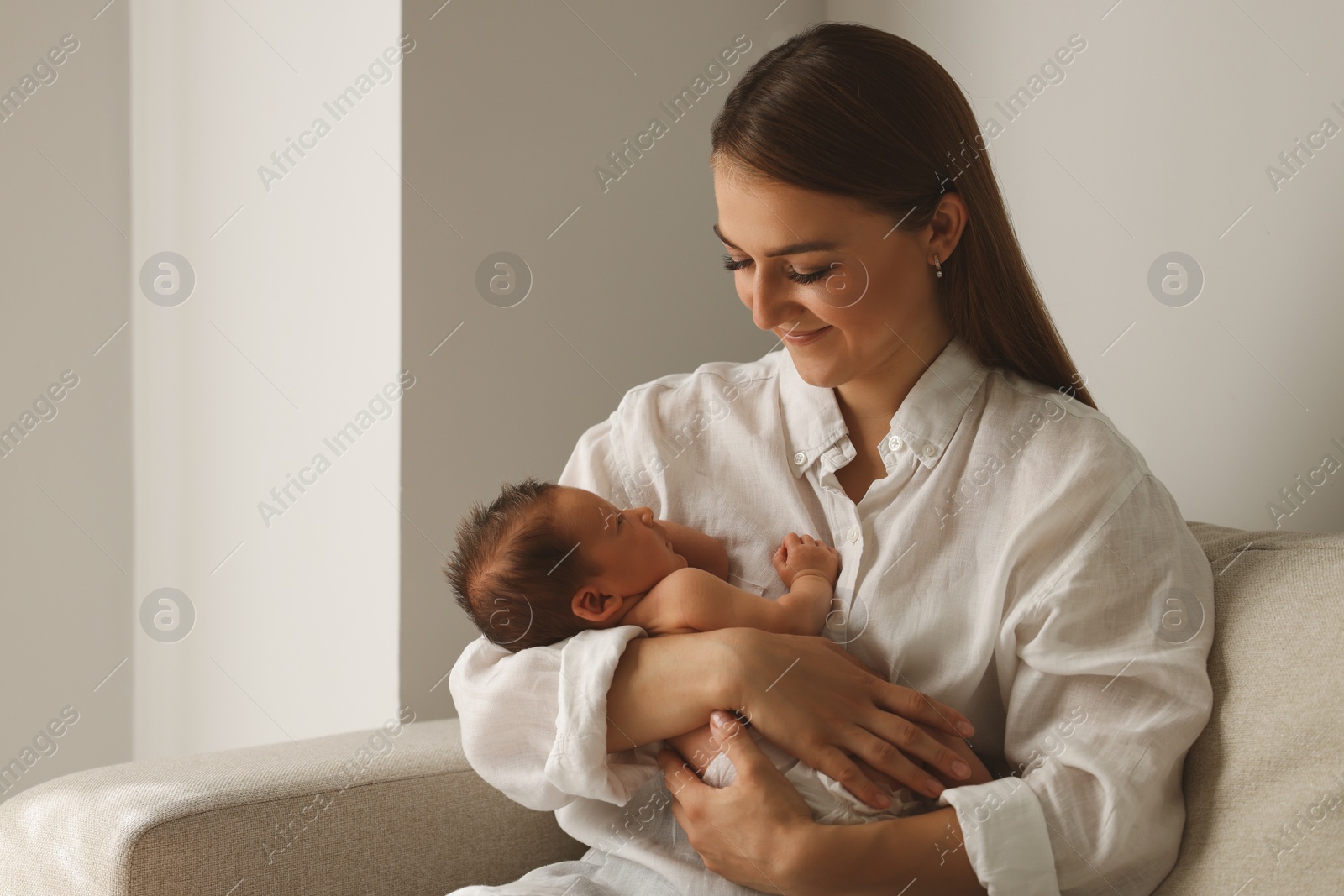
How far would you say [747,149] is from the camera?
143cm

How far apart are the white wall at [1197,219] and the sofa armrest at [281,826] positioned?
126 centimetres

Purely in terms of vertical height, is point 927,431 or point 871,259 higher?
point 871,259

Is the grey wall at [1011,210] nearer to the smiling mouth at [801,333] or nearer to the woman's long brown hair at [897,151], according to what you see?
the woman's long brown hair at [897,151]

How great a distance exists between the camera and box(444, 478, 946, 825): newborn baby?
142 cm

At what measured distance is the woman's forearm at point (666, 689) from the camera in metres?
1.34

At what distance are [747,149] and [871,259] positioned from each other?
0.22 metres

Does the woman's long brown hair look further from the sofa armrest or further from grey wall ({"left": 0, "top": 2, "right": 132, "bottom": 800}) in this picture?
grey wall ({"left": 0, "top": 2, "right": 132, "bottom": 800})

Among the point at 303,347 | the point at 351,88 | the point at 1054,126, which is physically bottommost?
the point at 1054,126

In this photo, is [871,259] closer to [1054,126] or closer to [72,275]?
[1054,126]

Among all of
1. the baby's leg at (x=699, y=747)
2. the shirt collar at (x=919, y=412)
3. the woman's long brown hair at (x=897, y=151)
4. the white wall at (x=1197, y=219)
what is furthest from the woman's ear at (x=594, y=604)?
the white wall at (x=1197, y=219)

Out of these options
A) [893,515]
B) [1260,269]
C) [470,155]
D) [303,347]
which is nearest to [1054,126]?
[1260,269]

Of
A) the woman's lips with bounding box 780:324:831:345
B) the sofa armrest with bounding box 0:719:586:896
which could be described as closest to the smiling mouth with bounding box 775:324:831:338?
the woman's lips with bounding box 780:324:831:345

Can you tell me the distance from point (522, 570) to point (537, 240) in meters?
1.03

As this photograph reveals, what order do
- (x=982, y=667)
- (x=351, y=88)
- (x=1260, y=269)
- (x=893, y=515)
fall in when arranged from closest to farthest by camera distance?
(x=982, y=667) → (x=893, y=515) → (x=1260, y=269) → (x=351, y=88)
